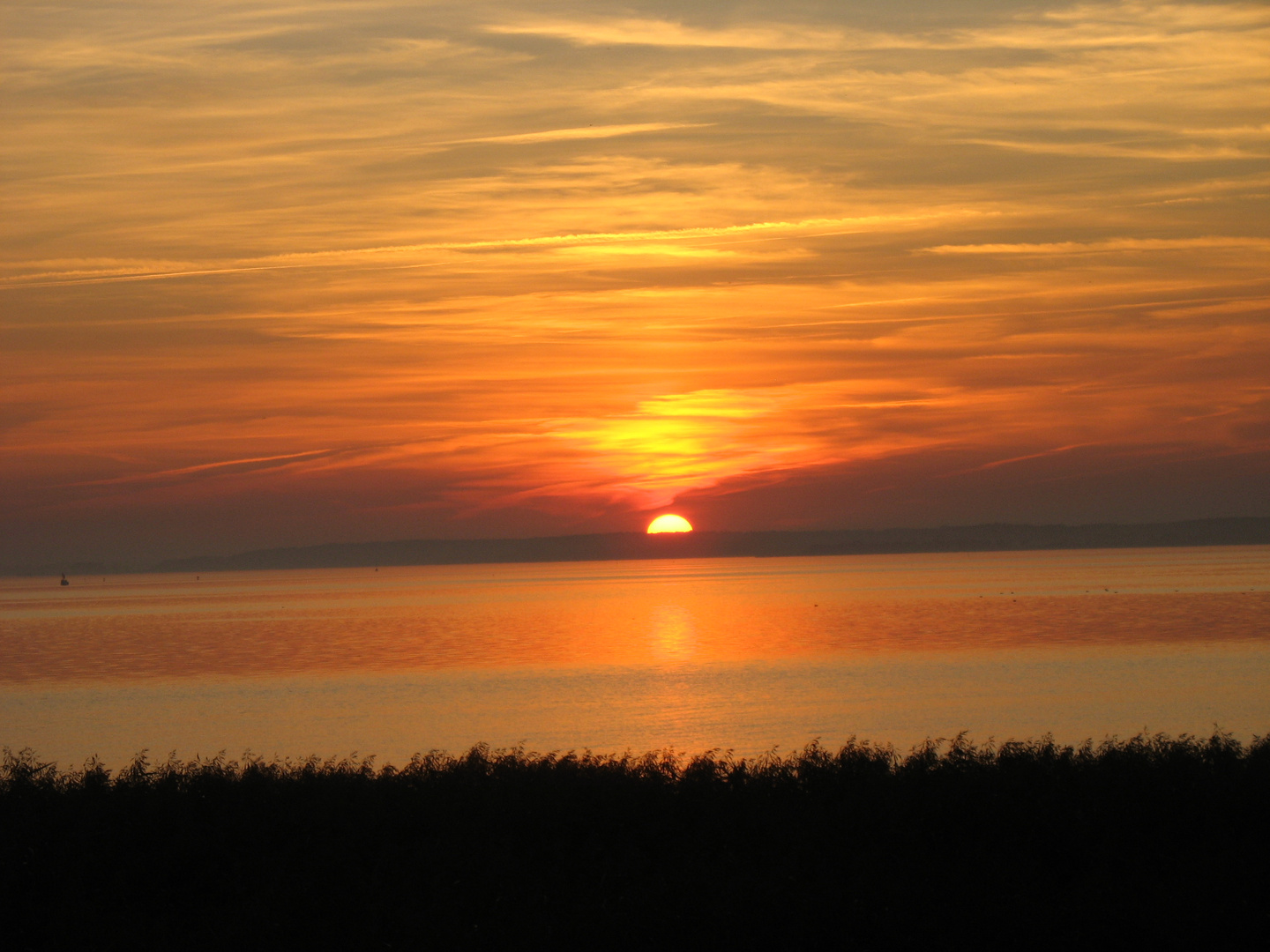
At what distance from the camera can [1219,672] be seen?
160 feet

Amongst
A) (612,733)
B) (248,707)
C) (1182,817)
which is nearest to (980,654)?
(612,733)

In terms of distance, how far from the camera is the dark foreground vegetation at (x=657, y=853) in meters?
14.2

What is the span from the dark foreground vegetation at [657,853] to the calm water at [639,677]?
13.5 m

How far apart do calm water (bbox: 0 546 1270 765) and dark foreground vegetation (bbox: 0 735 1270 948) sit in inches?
531

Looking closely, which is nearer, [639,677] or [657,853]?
[657,853]

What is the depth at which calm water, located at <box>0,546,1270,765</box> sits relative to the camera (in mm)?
37781

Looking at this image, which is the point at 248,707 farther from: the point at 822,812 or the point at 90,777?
the point at 822,812

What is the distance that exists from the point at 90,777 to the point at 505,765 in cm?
714

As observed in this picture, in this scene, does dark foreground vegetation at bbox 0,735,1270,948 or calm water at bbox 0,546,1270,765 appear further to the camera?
calm water at bbox 0,546,1270,765

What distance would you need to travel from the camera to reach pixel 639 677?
55562 mm

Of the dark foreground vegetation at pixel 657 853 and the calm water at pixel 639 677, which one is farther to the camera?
the calm water at pixel 639 677

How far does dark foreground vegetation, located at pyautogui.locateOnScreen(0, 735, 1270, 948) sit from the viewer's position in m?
14.2

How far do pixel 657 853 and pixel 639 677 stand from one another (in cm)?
3761

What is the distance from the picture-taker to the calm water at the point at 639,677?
124ft
